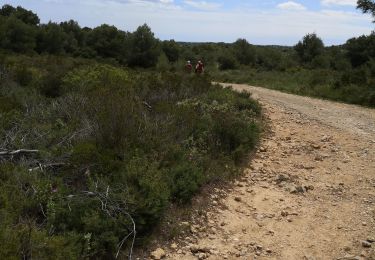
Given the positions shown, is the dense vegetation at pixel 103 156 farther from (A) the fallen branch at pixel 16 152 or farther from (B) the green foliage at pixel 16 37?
(B) the green foliage at pixel 16 37

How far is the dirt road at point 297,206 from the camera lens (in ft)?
16.1

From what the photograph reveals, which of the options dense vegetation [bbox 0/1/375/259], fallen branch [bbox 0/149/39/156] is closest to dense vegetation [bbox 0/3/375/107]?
dense vegetation [bbox 0/1/375/259]

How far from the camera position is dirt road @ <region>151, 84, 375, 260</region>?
Answer: 4.91 meters

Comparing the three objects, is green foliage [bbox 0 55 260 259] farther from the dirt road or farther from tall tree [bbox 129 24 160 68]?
tall tree [bbox 129 24 160 68]

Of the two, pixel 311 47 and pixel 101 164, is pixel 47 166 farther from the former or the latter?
pixel 311 47

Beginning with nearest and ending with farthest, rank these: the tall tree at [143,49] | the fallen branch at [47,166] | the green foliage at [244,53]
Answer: the fallen branch at [47,166]
the tall tree at [143,49]
the green foliage at [244,53]

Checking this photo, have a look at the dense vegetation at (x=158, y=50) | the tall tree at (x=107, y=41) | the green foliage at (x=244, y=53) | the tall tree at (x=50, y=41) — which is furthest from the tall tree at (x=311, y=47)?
the tall tree at (x=50, y=41)

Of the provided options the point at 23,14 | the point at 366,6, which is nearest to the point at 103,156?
the point at 366,6

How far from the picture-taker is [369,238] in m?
5.14

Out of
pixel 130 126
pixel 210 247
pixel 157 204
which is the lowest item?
pixel 210 247

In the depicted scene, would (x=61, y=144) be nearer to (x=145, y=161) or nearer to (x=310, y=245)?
(x=145, y=161)

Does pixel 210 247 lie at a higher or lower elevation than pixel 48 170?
lower

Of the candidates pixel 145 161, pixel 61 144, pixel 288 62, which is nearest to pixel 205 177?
pixel 145 161

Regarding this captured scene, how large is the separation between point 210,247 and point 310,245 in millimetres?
1154
